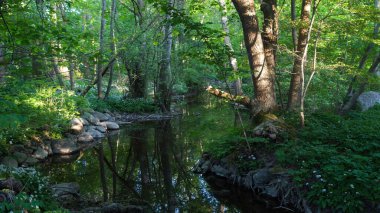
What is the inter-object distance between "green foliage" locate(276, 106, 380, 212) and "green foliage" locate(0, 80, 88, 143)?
6.56 metres

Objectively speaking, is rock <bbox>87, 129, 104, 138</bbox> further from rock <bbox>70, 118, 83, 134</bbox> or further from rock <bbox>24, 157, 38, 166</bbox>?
rock <bbox>24, 157, 38, 166</bbox>

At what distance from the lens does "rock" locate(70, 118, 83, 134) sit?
36.6 ft

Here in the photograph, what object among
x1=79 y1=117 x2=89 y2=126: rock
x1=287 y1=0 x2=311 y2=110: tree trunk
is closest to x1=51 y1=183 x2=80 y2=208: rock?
x1=287 y1=0 x2=311 y2=110: tree trunk

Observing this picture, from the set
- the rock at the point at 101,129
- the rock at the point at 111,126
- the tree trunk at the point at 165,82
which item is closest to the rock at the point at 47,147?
the rock at the point at 101,129

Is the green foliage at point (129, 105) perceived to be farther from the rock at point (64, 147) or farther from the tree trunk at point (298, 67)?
the tree trunk at point (298, 67)

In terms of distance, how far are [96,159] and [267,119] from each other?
4.89 m

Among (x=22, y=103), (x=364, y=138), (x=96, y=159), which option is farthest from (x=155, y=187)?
(x=22, y=103)

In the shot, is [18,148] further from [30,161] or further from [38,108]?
[38,108]

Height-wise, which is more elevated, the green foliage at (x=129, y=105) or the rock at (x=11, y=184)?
the rock at (x=11, y=184)

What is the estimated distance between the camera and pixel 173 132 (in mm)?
12734

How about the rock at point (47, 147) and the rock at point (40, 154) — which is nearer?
the rock at point (40, 154)

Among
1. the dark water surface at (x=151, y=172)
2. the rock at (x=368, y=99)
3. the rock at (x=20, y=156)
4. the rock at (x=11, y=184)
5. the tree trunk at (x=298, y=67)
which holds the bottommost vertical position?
the dark water surface at (x=151, y=172)

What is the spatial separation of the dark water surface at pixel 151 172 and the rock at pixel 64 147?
40 centimetres

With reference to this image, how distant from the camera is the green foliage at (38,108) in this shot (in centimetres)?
862
